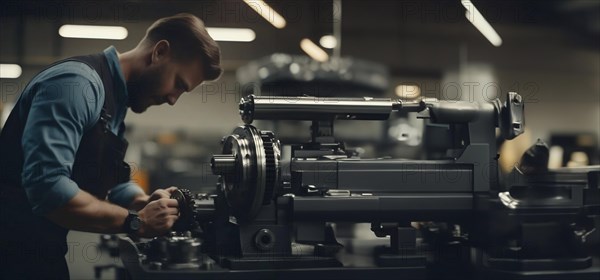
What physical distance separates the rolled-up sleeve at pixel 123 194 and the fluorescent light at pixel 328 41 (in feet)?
5.09

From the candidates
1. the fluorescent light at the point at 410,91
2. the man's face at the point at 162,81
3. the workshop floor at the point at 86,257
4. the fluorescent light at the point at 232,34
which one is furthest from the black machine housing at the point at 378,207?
the fluorescent light at the point at 232,34

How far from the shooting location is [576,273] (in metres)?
1.37

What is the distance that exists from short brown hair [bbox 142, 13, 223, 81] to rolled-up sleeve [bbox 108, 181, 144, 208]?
0.32m

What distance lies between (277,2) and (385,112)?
915mm

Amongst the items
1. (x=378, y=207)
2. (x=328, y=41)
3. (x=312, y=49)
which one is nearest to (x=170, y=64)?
(x=378, y=207)

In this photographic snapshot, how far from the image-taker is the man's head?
1.55 m

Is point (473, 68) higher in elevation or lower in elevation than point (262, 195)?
higher

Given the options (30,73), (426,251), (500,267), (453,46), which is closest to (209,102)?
(30,73)

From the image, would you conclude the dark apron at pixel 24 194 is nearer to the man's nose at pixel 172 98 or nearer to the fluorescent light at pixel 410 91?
the man's nose at pixel 172 98

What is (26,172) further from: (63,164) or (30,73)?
(30,73)

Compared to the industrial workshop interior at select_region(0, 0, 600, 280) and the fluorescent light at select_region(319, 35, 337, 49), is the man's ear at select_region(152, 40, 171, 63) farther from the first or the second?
the fluorescent light at select_region(319, 35, 337, 49)

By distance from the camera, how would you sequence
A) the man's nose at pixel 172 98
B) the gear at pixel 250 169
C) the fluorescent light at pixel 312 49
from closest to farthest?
1. the gear at pixel 250 169
2. the man's nose at pixel 172 98
3. the fluorescent light at pixel 312 49

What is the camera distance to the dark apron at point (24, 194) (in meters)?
1.38

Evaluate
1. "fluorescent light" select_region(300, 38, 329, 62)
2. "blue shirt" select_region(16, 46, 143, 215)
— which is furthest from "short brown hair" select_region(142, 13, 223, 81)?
"fluorescent light" select_region(300, 38, 329, 62)
